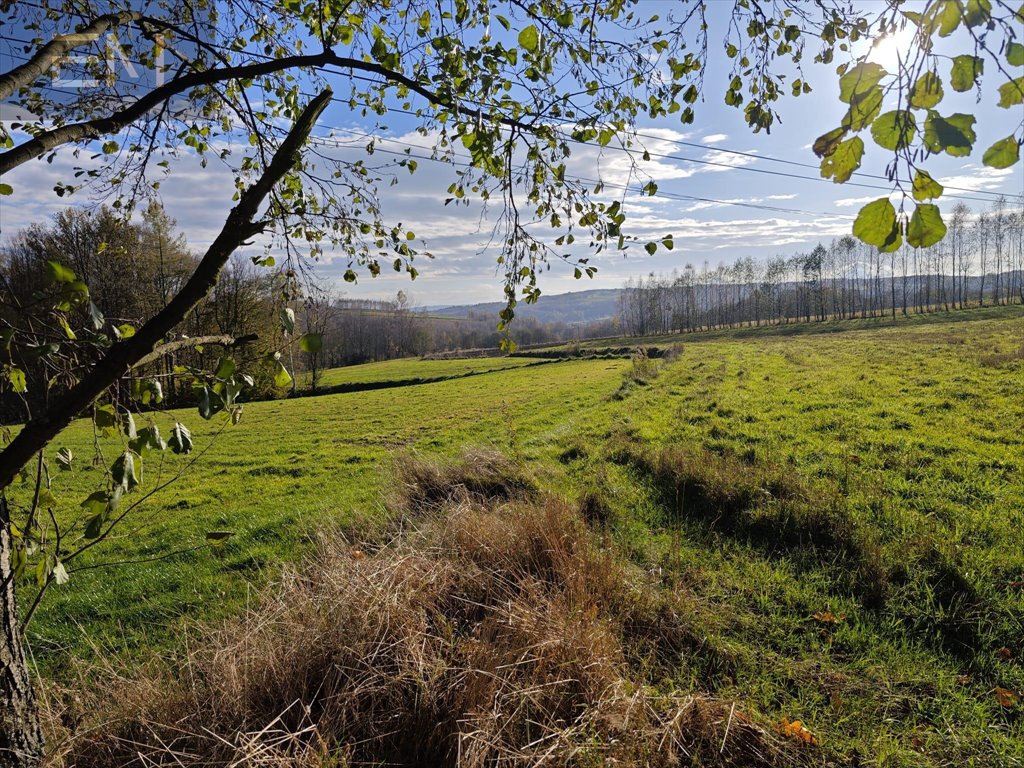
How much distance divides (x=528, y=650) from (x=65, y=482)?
1657 centimetres

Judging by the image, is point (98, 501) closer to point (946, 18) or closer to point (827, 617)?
point (946, 18)

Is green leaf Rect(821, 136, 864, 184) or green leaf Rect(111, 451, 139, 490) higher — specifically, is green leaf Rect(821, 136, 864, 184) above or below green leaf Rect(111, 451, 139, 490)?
above

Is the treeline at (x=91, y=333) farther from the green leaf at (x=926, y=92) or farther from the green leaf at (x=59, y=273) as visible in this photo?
the green leaf at (x=926, y=92)

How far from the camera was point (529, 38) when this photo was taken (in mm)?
2221

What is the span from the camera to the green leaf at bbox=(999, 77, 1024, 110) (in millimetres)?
1128

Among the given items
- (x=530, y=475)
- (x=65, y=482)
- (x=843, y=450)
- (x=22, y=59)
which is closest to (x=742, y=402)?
(x=843, y=450)

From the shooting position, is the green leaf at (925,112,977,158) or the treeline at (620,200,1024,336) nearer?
the green leaf at (925,112,977,158)

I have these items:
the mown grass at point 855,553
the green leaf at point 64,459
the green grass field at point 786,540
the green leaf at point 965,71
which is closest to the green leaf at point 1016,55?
the green leaf at point 965,71

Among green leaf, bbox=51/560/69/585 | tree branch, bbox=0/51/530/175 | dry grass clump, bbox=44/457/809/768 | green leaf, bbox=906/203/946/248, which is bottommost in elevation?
dry grass clump, bbox=44/457/809/768

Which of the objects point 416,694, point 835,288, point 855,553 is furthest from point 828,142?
point 835,288

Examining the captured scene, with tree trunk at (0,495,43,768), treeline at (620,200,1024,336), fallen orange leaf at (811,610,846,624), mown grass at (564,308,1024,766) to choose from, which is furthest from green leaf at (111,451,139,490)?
treeline at (620,200,1024,336)

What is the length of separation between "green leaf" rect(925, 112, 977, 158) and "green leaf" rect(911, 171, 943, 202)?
67 mm

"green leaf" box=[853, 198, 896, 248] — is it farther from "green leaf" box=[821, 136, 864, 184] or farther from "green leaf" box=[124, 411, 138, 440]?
"green leaf" box=[124, 411, 138, 440]

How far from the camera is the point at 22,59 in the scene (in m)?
2.67
